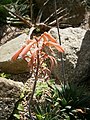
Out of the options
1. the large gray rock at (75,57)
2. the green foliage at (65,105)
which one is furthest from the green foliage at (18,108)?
the large gray rock at (75,57)

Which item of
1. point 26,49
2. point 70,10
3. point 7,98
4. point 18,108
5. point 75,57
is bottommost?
point 18,108

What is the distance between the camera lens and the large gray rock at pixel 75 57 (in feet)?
17.6

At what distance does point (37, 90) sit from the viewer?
204 inches

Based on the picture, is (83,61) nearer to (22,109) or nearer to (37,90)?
(37,90)

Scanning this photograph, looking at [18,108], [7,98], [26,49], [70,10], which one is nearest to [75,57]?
[18,108]

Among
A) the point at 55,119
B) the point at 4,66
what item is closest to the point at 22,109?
the point at 55,119

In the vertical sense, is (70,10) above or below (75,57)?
above

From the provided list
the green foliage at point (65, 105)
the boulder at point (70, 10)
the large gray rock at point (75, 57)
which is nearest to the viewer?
the green foliage at point (65, 105)

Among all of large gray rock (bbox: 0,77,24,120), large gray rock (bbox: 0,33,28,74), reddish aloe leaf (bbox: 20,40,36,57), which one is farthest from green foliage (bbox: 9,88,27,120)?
reddish aloe leaf (bbox: 20,40,36,57)

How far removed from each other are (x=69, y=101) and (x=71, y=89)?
0.21 m

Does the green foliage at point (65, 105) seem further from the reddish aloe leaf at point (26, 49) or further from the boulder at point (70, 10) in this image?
the boulder at point (70, 10)

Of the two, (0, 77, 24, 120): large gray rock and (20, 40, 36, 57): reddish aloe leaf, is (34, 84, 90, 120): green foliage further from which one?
(20, 40, 36, 57): reddish aloe leaf

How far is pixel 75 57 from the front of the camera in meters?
5.43

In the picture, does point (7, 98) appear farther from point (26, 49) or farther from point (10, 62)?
point (26, 49)
